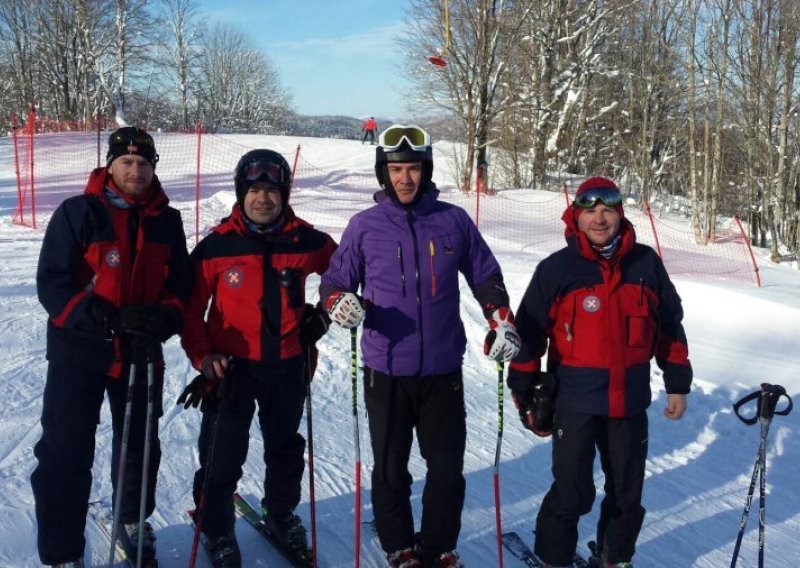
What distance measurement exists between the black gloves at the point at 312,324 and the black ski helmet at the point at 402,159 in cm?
62

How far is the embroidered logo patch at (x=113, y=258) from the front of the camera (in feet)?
8.92

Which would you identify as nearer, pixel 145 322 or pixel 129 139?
pixel 145 322

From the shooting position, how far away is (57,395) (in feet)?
8.88

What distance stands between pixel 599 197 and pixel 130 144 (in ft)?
6.64

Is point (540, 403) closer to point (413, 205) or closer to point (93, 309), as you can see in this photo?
point (413, 205)

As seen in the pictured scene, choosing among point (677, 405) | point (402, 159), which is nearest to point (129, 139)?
point (402, 159)

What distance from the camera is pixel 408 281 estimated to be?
2.85 meters

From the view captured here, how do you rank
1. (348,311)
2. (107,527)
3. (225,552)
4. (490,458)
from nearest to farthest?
(348,311) → (225,552) → (107,527) → (490,458)

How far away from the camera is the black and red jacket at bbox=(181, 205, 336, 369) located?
292 centimetres

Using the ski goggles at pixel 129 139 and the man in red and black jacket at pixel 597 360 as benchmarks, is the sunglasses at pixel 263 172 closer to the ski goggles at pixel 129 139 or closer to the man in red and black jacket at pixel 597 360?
the ski goggles at pixel 129 139

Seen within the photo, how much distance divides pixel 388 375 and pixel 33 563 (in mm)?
1820

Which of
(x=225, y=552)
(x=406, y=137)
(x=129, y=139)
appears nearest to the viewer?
(x=129, y=139)

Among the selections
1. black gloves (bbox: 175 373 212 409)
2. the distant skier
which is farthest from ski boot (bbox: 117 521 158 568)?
the distant skier

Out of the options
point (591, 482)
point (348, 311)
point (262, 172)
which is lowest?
Answer: point (591, 482)
